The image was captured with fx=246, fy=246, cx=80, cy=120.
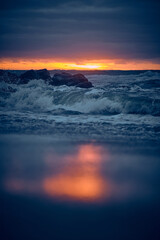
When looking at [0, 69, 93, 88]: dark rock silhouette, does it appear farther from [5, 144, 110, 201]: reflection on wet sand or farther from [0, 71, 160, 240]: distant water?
Result: [5, 144, 110, 201]: reflection on wet sand

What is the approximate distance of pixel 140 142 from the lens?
4.91 m

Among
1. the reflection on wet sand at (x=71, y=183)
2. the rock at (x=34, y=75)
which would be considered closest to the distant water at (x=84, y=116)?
the reflection on wet sand at (x=71, y=183)

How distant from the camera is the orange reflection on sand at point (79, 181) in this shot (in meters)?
2.74

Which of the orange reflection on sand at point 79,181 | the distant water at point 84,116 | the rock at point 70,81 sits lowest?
the orange reflection on sand at point 79,181

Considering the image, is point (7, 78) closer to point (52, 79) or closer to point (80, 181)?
point (52, 79)

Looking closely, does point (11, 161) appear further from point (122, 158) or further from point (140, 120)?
point (140, 120)

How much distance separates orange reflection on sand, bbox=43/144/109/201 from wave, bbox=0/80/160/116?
514 centimetres

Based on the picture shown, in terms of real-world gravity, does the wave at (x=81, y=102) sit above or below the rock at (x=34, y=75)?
below

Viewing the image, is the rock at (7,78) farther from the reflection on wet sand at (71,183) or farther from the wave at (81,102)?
the reflection on wet sand at (71,183)

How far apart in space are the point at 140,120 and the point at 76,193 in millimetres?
4977

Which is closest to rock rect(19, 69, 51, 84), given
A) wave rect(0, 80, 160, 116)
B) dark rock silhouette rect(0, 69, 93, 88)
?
dark rock silhouette rect(0, 69, 93, 88)

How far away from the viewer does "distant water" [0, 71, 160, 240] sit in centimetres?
218

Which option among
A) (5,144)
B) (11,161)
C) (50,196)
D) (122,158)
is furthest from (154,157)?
(5,144)

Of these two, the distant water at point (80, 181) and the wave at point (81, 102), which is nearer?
the distant water at point (80, 181)
